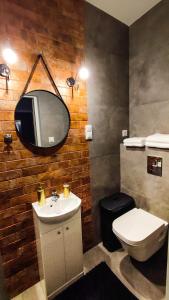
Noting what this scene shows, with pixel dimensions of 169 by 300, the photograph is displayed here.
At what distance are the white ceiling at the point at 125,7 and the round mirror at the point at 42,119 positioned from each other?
1162 mm

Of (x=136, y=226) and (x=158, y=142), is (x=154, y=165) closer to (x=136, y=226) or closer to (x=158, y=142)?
(x=158, y=142)

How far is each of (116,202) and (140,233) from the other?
1.66 ft

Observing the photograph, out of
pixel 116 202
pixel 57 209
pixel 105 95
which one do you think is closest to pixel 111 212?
pixel 116 202

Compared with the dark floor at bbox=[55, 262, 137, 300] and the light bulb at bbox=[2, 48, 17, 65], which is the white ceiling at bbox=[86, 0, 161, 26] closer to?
the light bulb at bbox=[2, 48, 17, 65]

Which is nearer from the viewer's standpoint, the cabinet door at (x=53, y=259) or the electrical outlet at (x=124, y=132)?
the cabinet door at (x=53, y=259)

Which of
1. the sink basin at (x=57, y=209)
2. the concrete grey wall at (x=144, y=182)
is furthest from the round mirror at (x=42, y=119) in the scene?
the concrete grey wall at (x=144, y=182)

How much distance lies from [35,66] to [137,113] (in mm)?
1351

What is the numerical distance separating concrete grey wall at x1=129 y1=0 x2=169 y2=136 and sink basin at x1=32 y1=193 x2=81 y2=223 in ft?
4.15

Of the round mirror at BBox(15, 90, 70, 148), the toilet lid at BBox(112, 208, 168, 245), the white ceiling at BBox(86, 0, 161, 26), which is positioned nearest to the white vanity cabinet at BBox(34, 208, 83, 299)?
the toilet lid at BBox(112, 208, 168, 245)

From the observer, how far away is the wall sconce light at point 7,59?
1164 mm

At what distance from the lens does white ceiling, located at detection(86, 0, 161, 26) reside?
5.32 feet

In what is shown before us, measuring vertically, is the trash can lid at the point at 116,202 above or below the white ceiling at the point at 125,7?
below

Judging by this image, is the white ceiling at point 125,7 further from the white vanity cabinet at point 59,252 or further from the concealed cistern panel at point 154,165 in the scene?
the white vanity cabinet at point 59,252

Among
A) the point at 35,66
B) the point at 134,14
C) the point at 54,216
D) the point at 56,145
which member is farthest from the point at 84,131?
the point at 134,14
